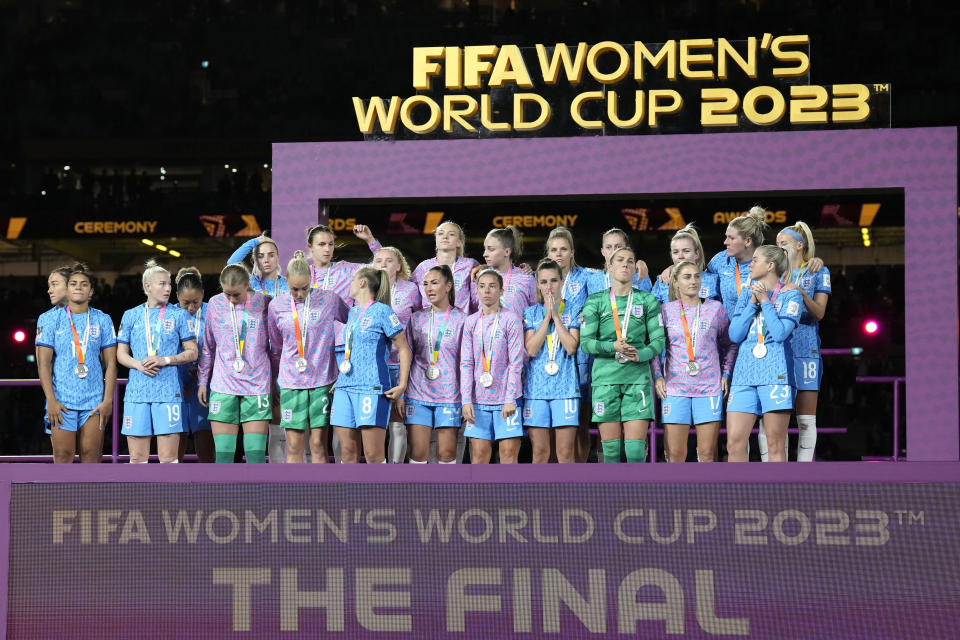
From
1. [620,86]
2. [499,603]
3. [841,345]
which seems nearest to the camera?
[499,603]

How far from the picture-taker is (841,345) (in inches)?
693

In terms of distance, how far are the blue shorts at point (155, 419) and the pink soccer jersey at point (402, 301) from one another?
1.48 m

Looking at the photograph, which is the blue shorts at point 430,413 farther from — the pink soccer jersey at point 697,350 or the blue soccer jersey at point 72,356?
the blue soccer jersey at point 72,356

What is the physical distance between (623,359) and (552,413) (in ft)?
1.92

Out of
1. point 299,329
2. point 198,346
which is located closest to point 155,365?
point 198,346

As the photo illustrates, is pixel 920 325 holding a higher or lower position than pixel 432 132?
lower

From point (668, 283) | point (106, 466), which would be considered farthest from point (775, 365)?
point (106, 466)

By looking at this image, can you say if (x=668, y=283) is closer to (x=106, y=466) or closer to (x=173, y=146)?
(x=106, y=466)

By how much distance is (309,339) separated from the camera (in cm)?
752

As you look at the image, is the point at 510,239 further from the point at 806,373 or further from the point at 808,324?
the point at 806,373

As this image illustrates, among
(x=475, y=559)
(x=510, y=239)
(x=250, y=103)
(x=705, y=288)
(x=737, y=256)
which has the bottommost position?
(x=475, y=559)

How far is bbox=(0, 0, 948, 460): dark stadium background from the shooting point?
21.6 metres

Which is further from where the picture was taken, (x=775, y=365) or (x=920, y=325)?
(x=920, y=325)

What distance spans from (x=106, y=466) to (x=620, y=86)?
5.24 metres
